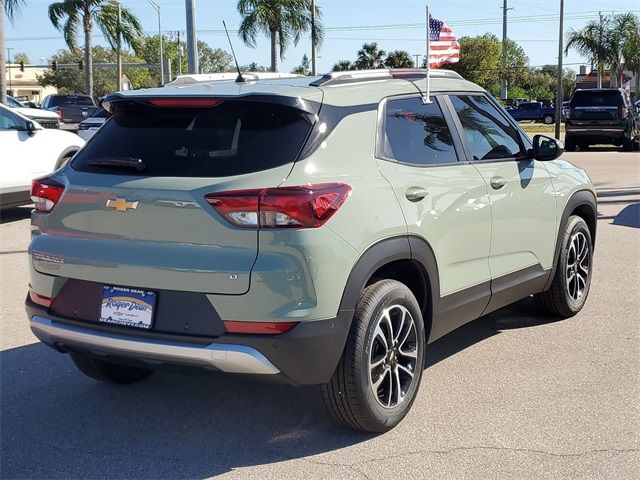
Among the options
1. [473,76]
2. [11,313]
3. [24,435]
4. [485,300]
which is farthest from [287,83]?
[473,76]

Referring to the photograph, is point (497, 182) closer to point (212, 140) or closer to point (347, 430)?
point (347, 430)

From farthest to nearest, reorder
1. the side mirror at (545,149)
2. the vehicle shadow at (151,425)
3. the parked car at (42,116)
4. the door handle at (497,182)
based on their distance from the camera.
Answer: the parked car at (42,116) < the side mirror at (545,149) < the door handle at (497,182) < the vehicle shadow at (151,425)

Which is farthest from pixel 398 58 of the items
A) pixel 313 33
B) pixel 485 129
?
pixel 485 129

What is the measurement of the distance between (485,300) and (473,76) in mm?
61596

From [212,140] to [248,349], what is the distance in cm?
103

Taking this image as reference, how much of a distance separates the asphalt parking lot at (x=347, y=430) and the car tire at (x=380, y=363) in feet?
0.50

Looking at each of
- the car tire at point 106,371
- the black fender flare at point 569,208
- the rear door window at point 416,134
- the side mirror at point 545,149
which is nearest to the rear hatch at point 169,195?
the rear door window at point 416,134

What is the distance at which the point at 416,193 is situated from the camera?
13.5 feet

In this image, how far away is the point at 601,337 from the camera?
5629 mm

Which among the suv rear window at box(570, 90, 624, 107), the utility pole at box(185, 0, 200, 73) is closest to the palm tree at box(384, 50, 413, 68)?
the suv rear window at box(570, 90, 624, 107)

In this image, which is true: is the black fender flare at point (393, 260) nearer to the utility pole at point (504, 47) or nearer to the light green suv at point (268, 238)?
the light green suv at point (268, 238)

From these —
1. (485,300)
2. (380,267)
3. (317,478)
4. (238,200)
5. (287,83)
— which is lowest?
(317,478)

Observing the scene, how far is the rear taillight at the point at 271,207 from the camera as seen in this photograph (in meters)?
3.41

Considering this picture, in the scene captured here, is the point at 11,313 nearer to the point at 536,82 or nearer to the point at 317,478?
the point at 317,478
